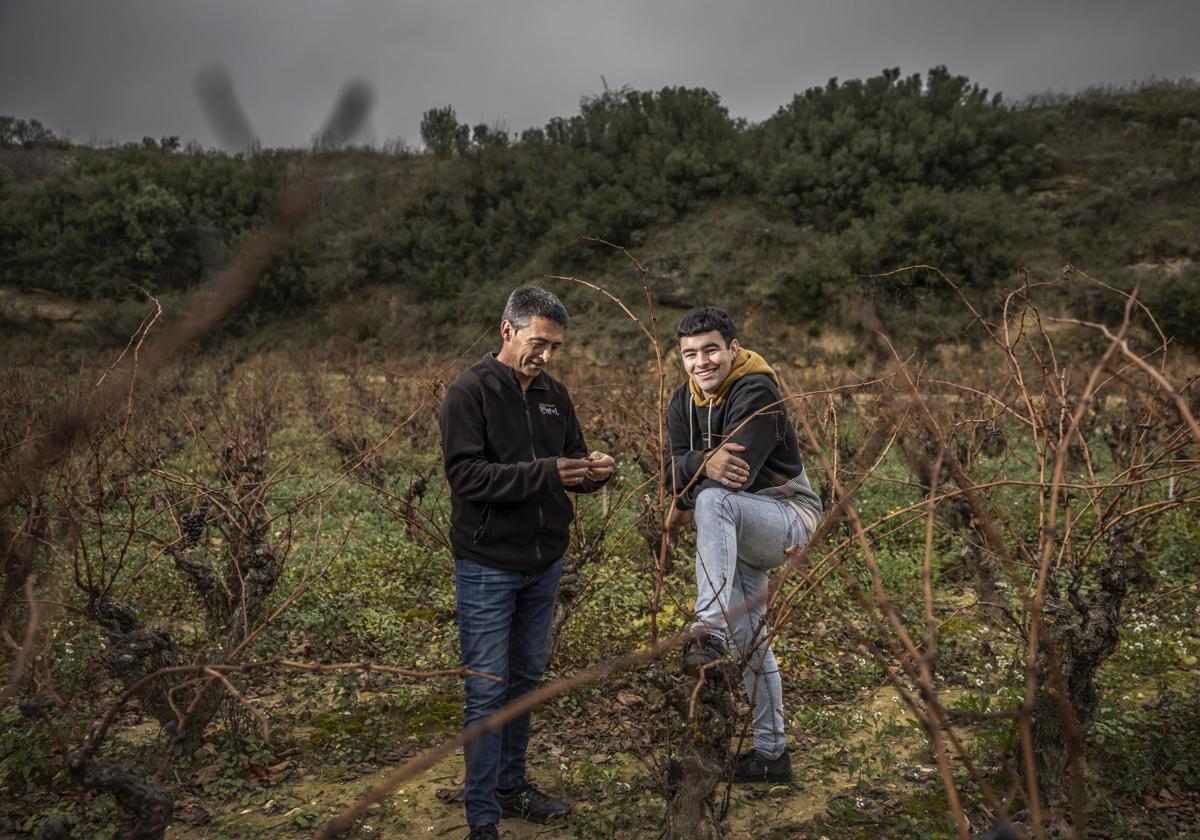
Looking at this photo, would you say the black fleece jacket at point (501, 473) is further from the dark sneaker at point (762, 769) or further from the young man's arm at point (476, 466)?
the dark sneaker at point (762, 769)

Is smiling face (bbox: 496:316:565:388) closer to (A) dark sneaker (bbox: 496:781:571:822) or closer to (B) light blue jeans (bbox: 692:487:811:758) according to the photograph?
(B) light blue jeans (bbox: 692:487:811:758)

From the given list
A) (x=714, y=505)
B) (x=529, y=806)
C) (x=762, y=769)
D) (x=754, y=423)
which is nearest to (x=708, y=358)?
(x=754, y=423)

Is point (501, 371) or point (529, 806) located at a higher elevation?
point (501, 371)

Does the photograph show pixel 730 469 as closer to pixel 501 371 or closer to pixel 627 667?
pixel 501 371

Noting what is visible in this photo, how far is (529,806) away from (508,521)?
4.05 ft

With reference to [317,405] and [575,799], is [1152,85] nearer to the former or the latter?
[317,405]

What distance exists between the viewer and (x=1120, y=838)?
2.71m

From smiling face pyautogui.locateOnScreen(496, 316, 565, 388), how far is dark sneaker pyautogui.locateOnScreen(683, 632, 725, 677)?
1156 mm

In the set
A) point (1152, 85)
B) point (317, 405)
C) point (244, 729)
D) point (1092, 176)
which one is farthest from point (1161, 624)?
point (1152, 85)

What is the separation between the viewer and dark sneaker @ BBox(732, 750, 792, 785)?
3.20 metres

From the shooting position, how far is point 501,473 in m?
2.63

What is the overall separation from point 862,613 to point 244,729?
154 inches

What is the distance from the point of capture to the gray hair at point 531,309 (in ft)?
9.36

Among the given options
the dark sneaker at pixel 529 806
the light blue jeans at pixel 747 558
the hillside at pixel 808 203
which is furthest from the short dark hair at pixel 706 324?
the hillside at pixel 808 203
